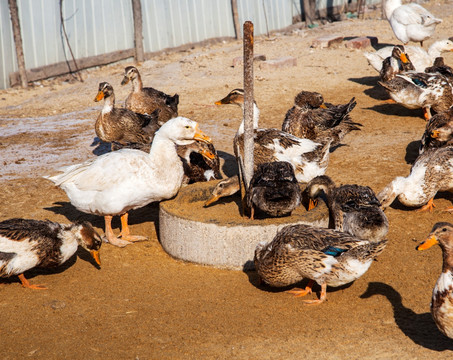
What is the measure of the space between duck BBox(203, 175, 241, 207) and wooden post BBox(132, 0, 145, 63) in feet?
34.6

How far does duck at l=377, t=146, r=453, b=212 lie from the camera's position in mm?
7441

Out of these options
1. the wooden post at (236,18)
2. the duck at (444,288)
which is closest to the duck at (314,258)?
the duck at (444,288)

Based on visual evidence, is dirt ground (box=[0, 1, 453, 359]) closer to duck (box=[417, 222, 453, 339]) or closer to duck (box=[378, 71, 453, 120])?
duck (box=[417, 222, 453, 339])

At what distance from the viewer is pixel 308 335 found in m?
4.94

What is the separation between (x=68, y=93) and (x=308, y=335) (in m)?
10.9

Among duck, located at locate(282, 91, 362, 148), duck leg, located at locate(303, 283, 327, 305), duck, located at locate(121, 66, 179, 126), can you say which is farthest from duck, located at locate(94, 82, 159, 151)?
duck leg, located at locate(303, 283, 327, 305)

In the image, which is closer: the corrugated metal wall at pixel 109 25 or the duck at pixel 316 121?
the duck at pixel 316 121

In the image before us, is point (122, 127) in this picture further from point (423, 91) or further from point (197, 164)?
point (423, 91)

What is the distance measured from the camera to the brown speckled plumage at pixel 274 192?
6297 millimetres

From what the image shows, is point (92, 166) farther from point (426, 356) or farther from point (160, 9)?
point (160, 9)

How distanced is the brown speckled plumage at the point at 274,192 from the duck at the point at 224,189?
0.47 metres

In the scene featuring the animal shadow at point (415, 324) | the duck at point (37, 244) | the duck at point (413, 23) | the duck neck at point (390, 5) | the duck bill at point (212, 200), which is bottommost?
the animal shadow at point (415, 324)

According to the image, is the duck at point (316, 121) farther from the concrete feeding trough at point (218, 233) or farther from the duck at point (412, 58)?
the duck at point (412, 58)

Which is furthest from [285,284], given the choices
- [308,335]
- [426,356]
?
[426,356]
